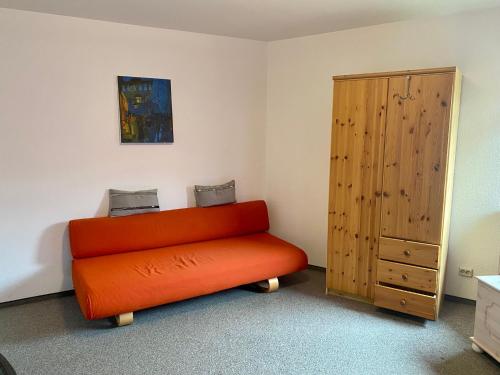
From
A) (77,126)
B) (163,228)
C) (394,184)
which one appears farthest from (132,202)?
(394,184)

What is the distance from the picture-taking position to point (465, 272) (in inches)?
130

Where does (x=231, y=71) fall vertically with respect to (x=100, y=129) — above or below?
above

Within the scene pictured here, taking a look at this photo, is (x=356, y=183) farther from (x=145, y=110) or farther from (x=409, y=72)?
(x=145, y=110)

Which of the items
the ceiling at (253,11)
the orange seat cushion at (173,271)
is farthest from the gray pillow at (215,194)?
the ceiling at (253,11)

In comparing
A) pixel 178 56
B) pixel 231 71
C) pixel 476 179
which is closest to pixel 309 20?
pixel 231 71

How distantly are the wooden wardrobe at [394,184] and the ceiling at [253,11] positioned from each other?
537 mm

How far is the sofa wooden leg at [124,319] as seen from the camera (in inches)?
113

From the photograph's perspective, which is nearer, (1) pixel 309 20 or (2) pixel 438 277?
(2) pixel 438 277

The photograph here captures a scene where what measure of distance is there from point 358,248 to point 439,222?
27.3 inches

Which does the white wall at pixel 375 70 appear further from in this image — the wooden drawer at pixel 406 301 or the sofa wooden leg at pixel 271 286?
the sofa wooden leg at pixel 271 286

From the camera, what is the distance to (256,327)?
9.53 feet

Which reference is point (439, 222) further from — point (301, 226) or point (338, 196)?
point (301, 226)

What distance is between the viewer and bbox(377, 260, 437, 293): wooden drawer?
2908 millimetres

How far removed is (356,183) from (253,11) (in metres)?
1.65
